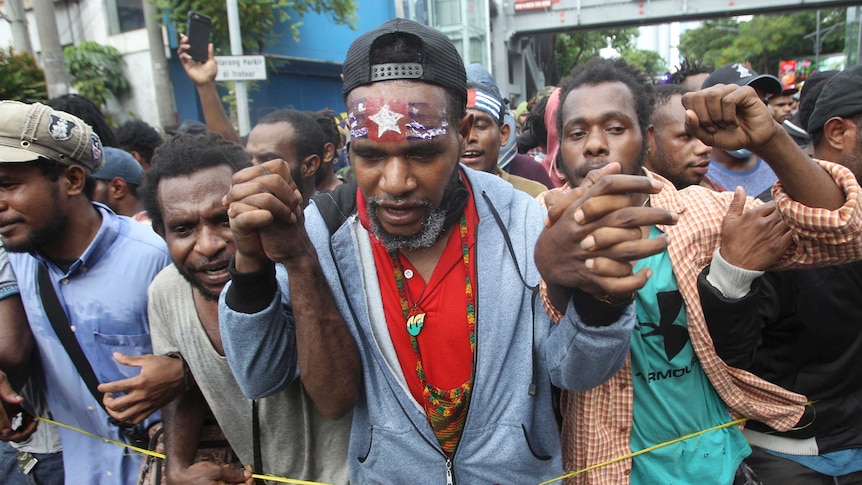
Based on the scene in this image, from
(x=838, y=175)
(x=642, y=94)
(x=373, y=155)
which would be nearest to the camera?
(x=838, y=175)

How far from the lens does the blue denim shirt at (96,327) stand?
222 centimetres

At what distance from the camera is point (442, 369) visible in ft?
5.36

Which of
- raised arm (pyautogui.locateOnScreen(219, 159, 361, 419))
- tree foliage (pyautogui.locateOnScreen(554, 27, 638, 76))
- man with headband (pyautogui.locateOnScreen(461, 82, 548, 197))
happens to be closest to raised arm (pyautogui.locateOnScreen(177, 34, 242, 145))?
man with headband (pyautogui.locateOnScreen(461, 82, 548, 197))

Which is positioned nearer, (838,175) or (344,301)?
(838,175)

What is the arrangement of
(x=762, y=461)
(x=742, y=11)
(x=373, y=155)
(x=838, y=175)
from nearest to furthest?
(x=838, y=175), (x=373, y=155), (x=762, y=461), (x=742, y=11)

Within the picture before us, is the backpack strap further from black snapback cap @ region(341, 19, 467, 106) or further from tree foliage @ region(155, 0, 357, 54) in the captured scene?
tree foliage @ region(155, 0, 357, 54)

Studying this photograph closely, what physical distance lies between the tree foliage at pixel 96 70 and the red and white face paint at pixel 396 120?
1204 centimetres

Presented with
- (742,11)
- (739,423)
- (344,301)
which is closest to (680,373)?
(739,423)

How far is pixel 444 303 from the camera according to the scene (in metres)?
1.63

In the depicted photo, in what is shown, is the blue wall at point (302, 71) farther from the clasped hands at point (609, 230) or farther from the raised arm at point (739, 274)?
the clasped hands at point (609, 230)

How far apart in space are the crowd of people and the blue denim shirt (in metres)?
0.01

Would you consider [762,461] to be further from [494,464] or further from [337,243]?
[337,243]

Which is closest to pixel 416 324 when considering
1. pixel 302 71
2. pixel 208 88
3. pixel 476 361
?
pixel 476 361

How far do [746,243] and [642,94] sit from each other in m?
0.82
